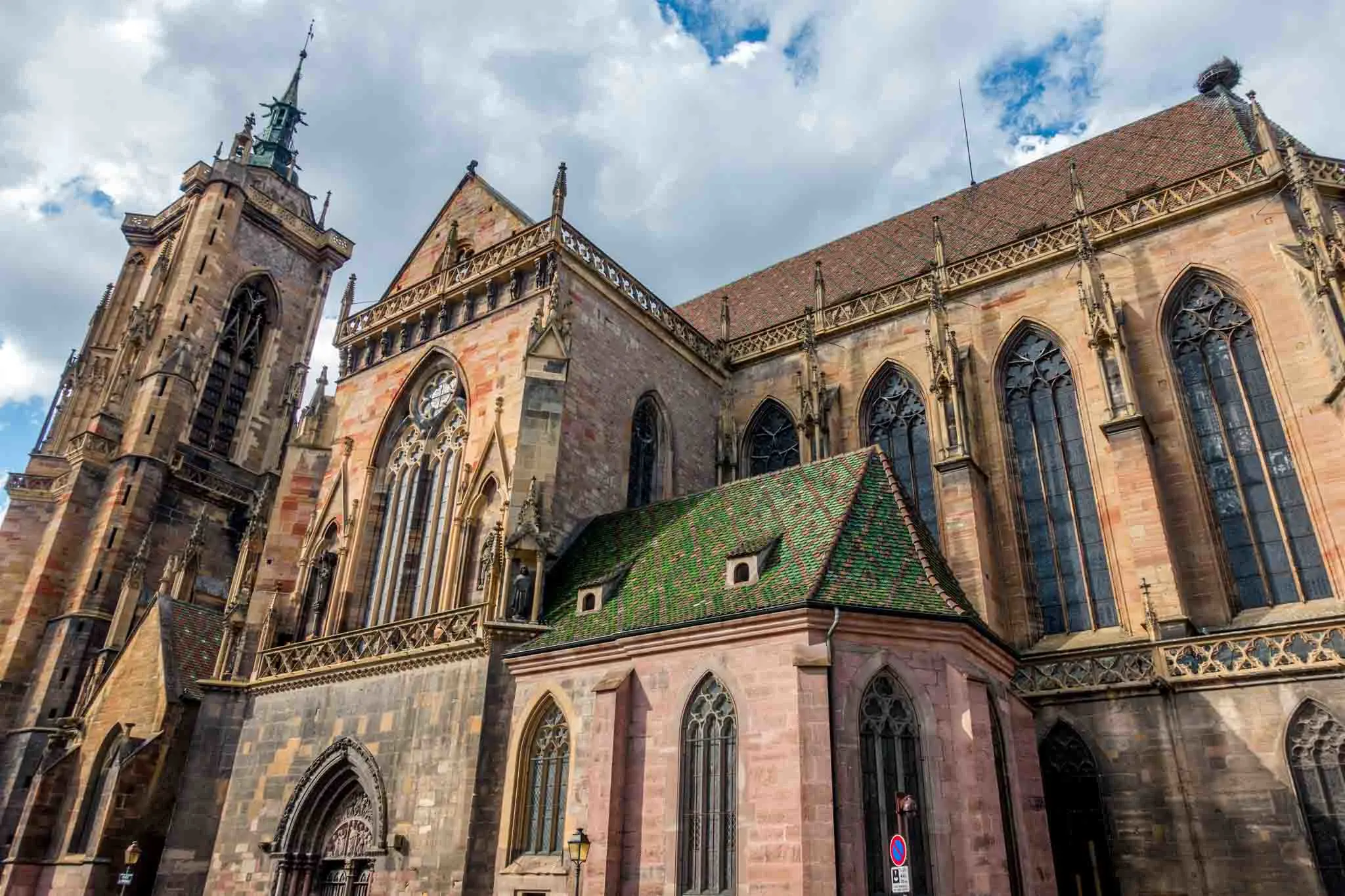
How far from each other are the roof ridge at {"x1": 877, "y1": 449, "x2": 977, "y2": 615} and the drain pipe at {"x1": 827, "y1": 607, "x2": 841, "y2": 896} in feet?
Result: 5.78

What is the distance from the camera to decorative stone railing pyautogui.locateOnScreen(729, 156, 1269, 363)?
1747cm

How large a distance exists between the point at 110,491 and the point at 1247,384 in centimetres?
2807

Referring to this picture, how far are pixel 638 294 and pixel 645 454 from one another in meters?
3.52

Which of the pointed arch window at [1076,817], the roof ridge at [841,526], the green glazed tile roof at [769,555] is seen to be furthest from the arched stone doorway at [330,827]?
the pointed arch window at [1076,817]

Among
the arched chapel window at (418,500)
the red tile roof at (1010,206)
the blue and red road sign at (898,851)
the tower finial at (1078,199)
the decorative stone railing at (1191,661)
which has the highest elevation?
the red tile roof at (1010,206)

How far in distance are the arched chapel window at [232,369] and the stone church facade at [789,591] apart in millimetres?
7240

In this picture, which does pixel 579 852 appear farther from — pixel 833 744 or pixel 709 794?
pixel 833 744

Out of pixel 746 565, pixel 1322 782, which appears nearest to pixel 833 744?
pixel 746 565

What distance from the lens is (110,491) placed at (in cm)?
2673

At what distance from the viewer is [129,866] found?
53.4 ft

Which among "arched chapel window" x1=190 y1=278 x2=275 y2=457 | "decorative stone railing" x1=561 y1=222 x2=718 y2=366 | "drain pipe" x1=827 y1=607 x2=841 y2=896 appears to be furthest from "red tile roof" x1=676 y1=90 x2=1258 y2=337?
"arched chapel window" x1=190 y1=278 x2=275 y2=457

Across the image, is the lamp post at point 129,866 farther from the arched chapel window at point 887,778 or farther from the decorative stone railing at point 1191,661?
the decorative stone railing at point 1191,661

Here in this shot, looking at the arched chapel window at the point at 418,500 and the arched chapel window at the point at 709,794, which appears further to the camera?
the arched chapel window at the point at 418,500

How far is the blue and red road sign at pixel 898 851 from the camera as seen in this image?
9656 mm
